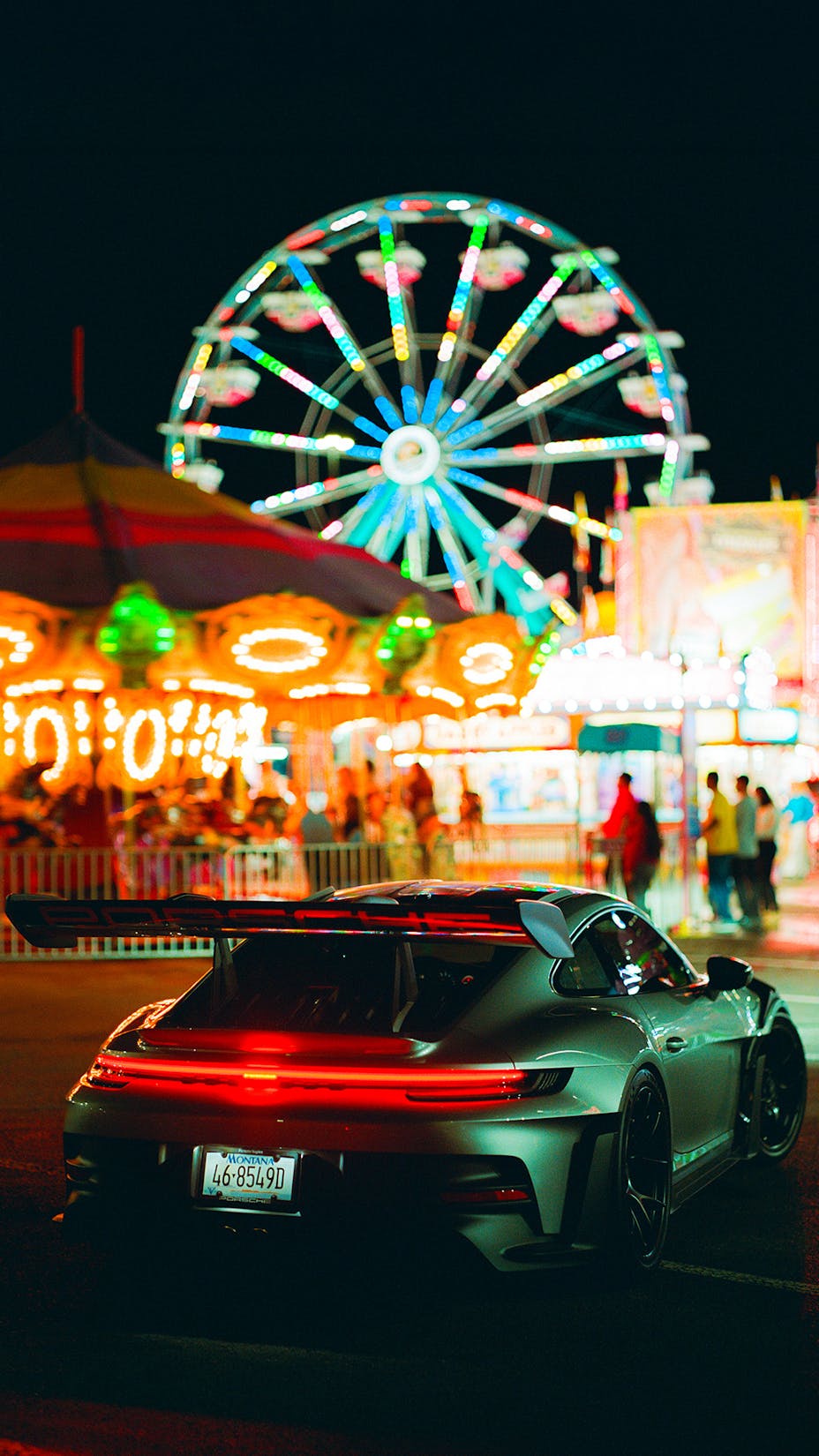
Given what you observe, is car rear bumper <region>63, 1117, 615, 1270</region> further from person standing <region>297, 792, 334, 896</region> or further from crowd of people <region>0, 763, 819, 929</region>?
crowd of people <region>0, 763, 819, 929</region>

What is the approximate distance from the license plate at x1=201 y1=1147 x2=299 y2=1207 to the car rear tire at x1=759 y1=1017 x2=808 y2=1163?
2.65 metres

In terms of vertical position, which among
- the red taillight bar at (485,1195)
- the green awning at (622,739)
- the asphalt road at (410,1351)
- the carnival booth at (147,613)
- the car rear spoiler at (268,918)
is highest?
the carnival booth at (147,613)

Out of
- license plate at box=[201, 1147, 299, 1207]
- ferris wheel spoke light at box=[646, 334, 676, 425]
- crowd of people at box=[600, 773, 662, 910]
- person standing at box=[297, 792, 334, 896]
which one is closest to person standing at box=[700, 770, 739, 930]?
crowd of people at box=[600, 773, 662, 910]

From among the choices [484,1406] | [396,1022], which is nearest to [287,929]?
[396,1022]

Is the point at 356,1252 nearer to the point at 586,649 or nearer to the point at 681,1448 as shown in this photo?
the point at 681,1448

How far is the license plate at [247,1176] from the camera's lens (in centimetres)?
466

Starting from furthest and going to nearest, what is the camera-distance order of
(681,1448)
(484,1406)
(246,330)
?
(246,330) → (484,1406) → (681,1448)

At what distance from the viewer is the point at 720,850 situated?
60.1 ft

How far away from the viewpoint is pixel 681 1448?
12.4 feet

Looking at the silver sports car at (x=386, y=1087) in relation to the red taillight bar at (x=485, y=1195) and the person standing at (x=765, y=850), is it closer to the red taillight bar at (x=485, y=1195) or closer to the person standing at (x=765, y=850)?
the red taillight bar at (x=485, y=1195)

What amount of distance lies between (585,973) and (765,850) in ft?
45.6

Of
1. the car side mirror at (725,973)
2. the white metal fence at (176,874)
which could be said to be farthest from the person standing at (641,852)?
the car side mirror at (725,973)

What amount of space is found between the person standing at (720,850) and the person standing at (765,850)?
60cm

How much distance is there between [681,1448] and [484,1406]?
505mm
